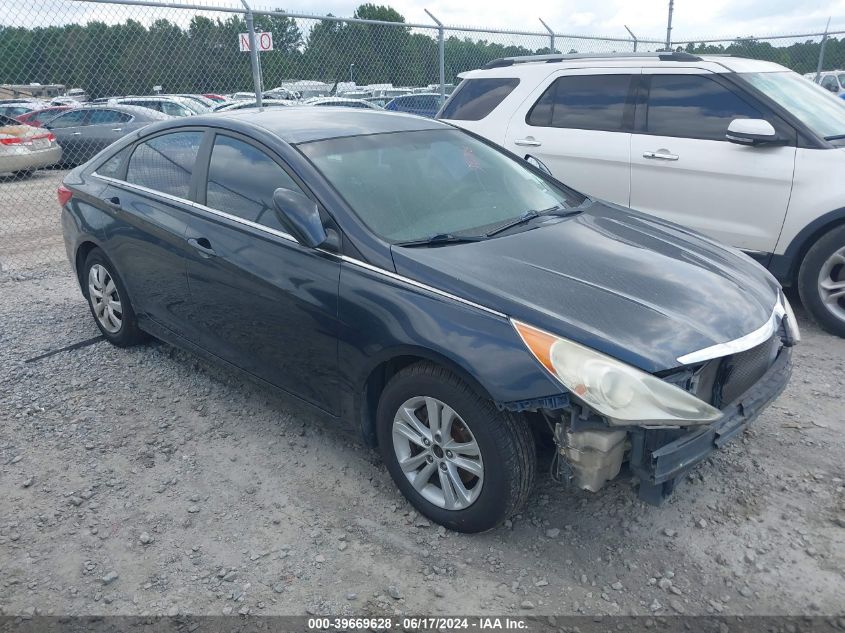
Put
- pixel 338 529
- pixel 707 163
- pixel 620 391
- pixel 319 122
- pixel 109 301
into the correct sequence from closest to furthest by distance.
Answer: pixel 620 391 < pixel 338 529 < pixel 319 122 < pixel 109 301 < pixel 707 163

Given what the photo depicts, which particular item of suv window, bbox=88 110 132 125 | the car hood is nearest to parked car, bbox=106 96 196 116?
suv window, bbox=88 110 132 125

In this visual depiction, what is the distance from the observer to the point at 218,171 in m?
3.67

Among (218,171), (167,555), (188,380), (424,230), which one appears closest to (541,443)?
(424,230)

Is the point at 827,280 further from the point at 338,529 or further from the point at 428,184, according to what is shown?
the point at 338,529

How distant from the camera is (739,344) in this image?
266 centimetres

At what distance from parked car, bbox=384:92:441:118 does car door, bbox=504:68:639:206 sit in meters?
7.89

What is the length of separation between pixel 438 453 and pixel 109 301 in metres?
2.90

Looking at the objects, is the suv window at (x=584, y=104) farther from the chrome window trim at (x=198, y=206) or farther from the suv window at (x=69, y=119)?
the suv window at (x=69, y=119)

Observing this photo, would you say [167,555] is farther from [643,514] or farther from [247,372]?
[643,514]

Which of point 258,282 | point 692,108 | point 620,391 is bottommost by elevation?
point 620,391

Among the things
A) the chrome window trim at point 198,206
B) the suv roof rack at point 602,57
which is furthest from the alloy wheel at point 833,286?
the chrome window trim at point 198,206

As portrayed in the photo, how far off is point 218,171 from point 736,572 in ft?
9.95

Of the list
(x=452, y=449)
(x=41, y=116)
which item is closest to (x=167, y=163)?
(x=452, y=449)

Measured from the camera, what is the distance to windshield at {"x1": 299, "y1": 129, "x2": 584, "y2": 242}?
10.5 ft
